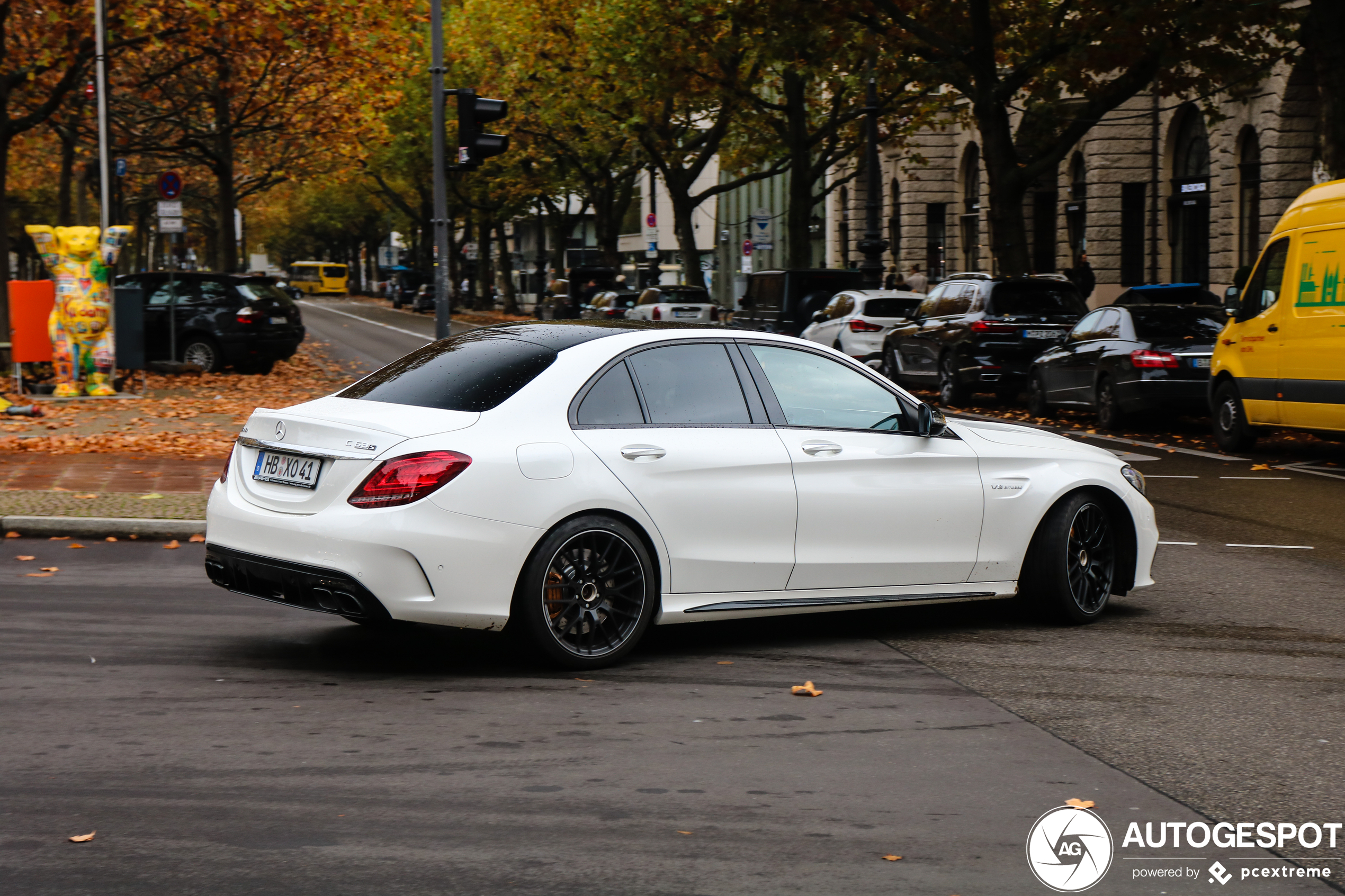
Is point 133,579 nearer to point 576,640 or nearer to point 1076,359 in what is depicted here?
point 576,640

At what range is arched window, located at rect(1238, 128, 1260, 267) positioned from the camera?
31703mm

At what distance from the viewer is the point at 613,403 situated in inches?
266

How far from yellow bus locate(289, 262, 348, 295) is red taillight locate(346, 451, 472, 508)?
107m

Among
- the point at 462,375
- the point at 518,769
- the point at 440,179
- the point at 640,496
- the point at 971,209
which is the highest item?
the point at 971,209

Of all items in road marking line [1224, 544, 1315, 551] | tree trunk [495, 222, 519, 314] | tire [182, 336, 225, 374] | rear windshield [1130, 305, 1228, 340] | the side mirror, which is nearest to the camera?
the side mirror

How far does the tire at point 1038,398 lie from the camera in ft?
66.7

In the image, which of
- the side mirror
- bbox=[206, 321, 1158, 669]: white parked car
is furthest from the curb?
the side mirror

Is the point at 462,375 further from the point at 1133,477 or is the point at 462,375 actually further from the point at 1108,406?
the point at 1108,406

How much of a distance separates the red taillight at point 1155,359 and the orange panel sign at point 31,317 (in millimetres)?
13014

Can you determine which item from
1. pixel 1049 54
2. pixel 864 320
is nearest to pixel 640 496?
pixel 864 320

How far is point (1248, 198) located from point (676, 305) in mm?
11977

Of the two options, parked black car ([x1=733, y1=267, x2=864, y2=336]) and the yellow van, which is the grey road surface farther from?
parked black car ([x1=733, y1=267, x2=864, y2=336])

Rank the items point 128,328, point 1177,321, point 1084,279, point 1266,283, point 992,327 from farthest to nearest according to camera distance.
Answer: point 1084,279 → point 992,327 → point 128,328 → point 1177,321 → point 1266,283

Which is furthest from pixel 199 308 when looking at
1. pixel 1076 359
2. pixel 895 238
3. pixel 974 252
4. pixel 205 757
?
pixel 895 238
